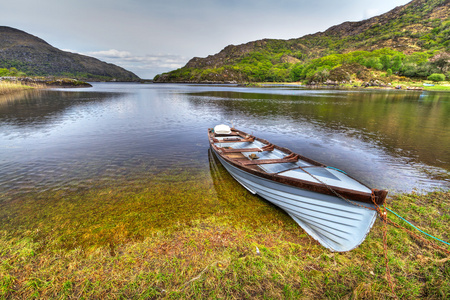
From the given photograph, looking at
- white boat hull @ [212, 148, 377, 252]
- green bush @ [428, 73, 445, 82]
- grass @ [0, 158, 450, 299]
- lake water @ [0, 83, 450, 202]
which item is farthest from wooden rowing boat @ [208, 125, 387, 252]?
green bush @ [428, 73, 445, 82]

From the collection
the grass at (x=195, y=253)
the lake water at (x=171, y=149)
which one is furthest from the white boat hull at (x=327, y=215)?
the lake water at (x=171, y=149)

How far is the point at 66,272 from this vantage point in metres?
4.72

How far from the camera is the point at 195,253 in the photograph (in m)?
5.40

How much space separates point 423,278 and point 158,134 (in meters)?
19.7

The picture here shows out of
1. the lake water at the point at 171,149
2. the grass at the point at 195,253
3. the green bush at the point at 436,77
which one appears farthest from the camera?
the green bush at the point at 436,77

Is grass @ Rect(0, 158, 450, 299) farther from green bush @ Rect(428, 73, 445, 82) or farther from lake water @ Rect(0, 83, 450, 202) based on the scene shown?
green bush @ Rect(428, 73, 445, 82)

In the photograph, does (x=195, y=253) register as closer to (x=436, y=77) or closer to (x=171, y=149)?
(x=171, y=149)

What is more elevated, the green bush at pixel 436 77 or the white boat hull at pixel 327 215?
the green bush at pixel 436 77

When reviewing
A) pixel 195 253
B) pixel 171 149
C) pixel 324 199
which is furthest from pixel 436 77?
pixel 195 253

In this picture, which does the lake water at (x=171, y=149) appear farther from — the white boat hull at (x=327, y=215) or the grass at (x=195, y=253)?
the white boat hull at (x=327, y=215)

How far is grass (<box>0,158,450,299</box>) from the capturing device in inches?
171

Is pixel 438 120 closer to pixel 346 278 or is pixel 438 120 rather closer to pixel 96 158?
pixel 346 278

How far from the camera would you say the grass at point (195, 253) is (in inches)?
171

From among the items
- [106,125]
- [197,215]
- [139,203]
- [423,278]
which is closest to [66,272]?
[139,203]
